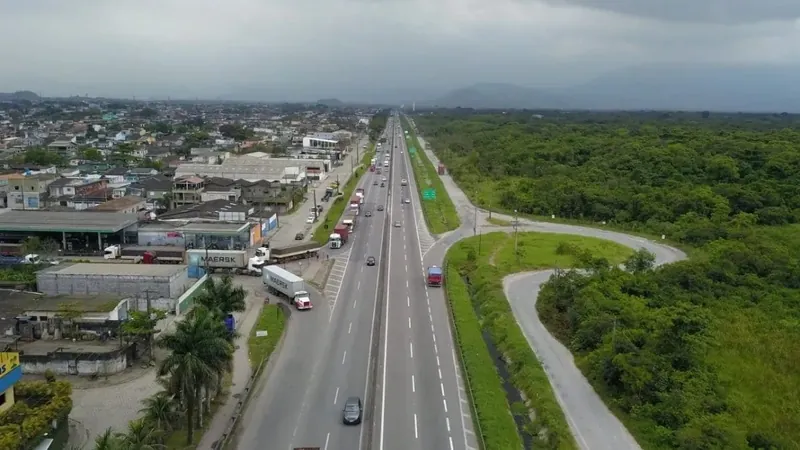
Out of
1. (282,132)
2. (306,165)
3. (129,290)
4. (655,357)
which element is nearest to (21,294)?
(129,290)

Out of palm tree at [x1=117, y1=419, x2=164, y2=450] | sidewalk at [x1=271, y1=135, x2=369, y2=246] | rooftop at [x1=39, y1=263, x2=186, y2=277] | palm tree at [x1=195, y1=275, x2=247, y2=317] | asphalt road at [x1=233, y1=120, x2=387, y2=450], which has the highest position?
palm tree at [x1=195, y1=275, x2=247, y2=317]

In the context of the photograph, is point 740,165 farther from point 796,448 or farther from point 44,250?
point 44,250

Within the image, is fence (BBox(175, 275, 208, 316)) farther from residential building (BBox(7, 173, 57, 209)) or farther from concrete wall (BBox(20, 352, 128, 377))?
residential building (BBox(7, 173, 57, 209))

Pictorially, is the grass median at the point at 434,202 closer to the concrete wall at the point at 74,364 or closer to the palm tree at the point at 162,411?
the concrete wall at the point at 74,364

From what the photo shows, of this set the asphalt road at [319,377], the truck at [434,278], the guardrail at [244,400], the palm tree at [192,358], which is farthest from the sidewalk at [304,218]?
the palm tree at [192,358]

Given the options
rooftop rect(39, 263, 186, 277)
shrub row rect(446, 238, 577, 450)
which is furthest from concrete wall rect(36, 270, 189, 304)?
shrub row rect(446, 238, 577, 450)
